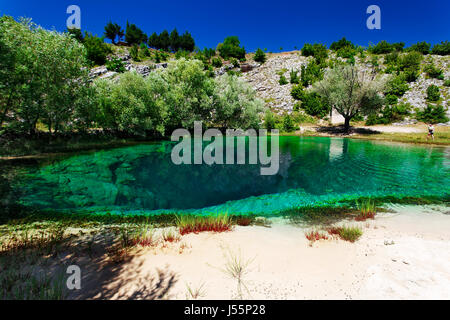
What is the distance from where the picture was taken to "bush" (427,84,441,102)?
42094mm

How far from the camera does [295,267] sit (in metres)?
4.41

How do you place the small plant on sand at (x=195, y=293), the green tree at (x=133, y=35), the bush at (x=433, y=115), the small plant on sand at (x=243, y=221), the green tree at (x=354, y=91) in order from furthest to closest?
the green tree at (x=133, y=35)
the bush at (x=433, y=115)
the green tree at (x=354, y=91)
the small plant on sand at (x=243, y=221)
the small plant on sand at (x=195, y=293)

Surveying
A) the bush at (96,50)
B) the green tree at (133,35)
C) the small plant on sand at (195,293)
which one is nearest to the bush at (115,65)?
the bush at (96,50)

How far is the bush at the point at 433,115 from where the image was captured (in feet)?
119

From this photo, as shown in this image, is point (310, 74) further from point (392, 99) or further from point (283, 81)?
point (392, 99)

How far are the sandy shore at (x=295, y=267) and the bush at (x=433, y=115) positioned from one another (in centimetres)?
4607

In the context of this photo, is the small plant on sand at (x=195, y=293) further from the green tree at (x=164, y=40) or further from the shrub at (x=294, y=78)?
the green tree at (x=164, y=40)

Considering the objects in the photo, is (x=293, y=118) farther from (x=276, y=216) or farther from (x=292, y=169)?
(x=276, y=216)

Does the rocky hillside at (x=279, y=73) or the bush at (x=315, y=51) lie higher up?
the bush at (x=315, y=51)

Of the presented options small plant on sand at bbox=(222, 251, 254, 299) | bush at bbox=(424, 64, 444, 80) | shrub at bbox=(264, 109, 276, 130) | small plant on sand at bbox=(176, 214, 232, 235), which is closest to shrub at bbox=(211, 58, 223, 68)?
shrub at bbox=(264, 109, 276, 130)

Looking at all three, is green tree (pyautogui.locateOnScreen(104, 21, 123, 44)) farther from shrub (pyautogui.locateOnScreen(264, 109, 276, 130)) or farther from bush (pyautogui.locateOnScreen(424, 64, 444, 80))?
bush (pyautogui.locateOnScreen(424, 64, 444, 80))

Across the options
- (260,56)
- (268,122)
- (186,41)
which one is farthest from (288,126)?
(186,41)

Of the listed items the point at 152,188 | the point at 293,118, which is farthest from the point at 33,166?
the point at 293,118

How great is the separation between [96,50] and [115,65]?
10.1 metres
